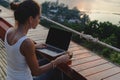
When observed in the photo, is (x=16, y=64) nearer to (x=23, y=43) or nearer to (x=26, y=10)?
→ (x=23, y=43)

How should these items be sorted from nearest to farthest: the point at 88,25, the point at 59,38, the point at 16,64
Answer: the point at 16,64
the point at 59,38
the point at 88,25

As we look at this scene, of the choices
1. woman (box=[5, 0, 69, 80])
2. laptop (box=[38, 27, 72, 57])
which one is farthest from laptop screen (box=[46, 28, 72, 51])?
woman (box=[5, 0, 69, 80])

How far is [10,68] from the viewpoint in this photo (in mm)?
1537

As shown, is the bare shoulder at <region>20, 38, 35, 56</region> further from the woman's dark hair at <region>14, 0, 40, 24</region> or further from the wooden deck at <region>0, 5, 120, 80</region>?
the wooden deck at <region>0, 5, 120, 80</region>

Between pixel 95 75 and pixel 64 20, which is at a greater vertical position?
pixel 95 75

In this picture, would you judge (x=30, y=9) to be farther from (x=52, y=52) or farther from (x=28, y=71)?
(x=52, y=52)

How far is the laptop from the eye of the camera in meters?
1.99

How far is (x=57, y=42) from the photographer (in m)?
2.07

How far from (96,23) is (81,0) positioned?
288 cm

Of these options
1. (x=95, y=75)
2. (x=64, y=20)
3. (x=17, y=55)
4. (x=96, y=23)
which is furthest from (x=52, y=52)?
(x=96, y=23)

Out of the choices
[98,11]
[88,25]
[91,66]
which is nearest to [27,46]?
[91,66]

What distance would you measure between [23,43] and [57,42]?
0.74 meters

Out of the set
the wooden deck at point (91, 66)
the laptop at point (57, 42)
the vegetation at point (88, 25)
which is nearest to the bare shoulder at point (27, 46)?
the laptop at point (57, 42)

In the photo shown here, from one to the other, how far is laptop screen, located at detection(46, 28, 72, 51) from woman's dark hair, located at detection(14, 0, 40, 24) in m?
0.64
